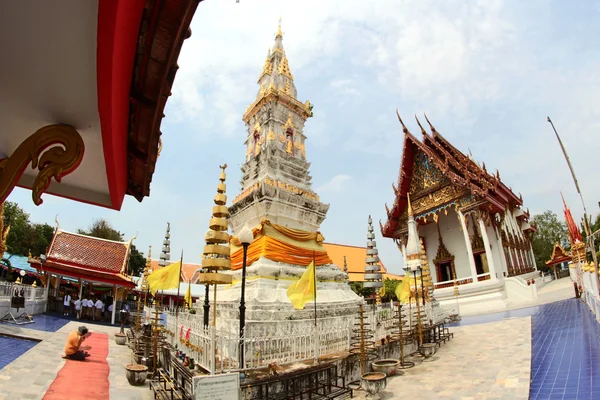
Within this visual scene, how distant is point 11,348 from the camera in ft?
27.8

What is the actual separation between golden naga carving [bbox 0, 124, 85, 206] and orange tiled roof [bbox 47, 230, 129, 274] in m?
19.6

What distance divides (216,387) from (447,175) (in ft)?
64.7

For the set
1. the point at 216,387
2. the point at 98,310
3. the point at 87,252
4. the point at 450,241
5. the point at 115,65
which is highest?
the point at 450,241

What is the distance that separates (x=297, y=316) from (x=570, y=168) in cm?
836

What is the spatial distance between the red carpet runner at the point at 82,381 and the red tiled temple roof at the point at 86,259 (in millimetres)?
11000

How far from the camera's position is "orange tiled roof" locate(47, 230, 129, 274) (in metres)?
18.5

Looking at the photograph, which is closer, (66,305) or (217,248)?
(217,248)

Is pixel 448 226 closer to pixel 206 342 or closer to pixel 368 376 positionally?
pixel 368 376

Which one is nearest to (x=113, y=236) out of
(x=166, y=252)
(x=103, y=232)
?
(x=103, y=232)

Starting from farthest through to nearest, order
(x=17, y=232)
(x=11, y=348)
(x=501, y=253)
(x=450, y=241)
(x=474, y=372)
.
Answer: (x=17, y=232) < (x=450, y=241) < (x=501, y=253) < (x=11, y=348) < (x=474, y=372)

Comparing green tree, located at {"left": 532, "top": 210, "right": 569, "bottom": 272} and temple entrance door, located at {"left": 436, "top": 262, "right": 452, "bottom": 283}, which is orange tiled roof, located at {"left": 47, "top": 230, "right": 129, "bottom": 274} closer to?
temple entrance door, located at {"left": 436, "top": 262, "right": 452, "bottom": 283}

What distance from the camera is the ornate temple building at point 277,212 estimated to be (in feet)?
35.6

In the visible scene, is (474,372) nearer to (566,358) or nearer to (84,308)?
(566,358)

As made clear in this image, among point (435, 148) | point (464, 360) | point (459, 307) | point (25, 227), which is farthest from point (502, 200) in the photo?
point (25, 227)
